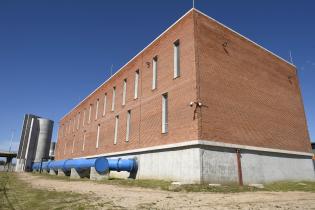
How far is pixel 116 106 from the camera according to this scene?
30.4m

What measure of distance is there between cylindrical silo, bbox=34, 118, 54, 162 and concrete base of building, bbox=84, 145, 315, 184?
4996 centimetres

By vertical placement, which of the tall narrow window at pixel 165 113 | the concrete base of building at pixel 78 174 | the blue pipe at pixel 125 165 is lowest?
the concrete base of building at pixel 78 174

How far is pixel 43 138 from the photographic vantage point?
67875 millimetres

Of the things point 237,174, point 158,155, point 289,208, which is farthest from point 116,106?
point 289,208

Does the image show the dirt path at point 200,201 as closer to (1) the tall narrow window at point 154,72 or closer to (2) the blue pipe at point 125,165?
(2) the blue pipe at point 125,165

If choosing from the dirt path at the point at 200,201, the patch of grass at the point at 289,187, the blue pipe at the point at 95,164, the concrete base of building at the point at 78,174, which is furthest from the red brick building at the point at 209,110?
the dirt path at the point at 200,201

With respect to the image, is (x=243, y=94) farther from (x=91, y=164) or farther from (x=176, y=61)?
(x=91, y=164)

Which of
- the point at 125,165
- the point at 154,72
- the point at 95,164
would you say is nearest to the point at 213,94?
the point at 154,72

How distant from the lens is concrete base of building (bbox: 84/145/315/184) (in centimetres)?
1659

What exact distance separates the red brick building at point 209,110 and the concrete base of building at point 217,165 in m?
0.07

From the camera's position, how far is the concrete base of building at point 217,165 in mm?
16594

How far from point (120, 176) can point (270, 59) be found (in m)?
18.8

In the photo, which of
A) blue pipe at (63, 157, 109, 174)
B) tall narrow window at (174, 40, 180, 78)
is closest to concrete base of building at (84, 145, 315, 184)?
blue pipe at (63, 157, 109, 174)

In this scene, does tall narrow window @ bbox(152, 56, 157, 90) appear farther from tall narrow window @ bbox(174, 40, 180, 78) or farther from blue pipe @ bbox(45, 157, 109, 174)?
blue pipe @ bbox(45, 157, 109, 174)
